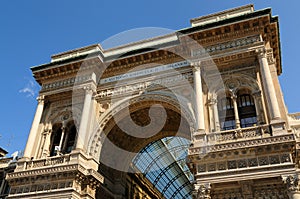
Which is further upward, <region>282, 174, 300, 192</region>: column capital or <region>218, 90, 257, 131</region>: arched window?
<region>218, 90, 257, 131</region>: arched window

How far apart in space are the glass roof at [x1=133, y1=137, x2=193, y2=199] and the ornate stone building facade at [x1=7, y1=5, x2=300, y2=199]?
16.7 feet

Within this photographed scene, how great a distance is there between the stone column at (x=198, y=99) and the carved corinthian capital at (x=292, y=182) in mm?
4572

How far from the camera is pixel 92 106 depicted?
20109mm

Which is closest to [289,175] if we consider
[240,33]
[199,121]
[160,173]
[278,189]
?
[278,189]

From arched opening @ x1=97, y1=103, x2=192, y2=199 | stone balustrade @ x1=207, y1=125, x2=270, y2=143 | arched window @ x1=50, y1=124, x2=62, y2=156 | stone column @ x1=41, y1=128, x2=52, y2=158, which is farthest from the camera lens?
arched opening @ x1=97, y1=103, x2=192, y2=199

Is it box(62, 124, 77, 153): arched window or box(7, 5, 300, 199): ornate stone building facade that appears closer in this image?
box(7, 5, 300, 199): ornate stone building facade

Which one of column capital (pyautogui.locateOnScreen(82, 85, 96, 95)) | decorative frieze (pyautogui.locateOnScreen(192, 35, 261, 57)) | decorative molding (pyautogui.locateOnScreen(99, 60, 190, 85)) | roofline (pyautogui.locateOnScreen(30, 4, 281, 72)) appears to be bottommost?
column capital (pyautogui.locateOnScreen(82, 85, 96, 95))

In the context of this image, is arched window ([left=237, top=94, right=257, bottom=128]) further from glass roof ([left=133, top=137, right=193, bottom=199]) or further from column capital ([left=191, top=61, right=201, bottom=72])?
glass roof ([left=133, top=137, right=193, bottom=199])

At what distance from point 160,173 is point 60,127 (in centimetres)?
1526

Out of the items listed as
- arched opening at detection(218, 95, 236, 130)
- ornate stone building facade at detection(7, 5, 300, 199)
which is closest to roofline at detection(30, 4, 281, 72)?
ornate stone building facade at detection(7, 5, 300, 199)

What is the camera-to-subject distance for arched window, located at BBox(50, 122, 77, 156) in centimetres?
1992

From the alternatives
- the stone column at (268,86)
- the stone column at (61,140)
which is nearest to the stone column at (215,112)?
the stone column at (268,86)

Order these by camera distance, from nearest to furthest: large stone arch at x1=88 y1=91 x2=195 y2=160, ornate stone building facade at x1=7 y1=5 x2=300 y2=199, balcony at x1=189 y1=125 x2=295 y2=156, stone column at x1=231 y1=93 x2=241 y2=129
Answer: balcony at x1=189 y1=125 x2=295 y2=156 < ornate stone building facade at x1=7 y1=5 x2=300 y2=199 < stone column at x1=231 y1=93 x2=241 y2=129 < large stone arch at x1=88 y1=91 x2=195 y2=160

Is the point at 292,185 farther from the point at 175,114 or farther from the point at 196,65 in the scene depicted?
the point at 175,114
